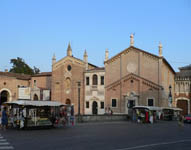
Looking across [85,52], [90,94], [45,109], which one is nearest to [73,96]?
[90,94]

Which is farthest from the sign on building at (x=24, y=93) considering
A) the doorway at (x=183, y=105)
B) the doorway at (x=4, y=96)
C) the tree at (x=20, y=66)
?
the tree at (x=20, y=66)

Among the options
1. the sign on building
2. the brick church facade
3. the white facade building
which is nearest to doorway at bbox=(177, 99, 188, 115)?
the brick church facade

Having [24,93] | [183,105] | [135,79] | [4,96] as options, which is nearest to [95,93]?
[135,79]

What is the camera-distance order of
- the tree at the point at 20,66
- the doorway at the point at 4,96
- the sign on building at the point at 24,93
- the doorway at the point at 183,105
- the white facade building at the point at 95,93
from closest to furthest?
the doorway at the point at 183,105 → the white facade building at the point at 95,93 → the doorway at the point at 4,96 → the sign on building at the point at 24,93 → the tree at the point at 20,66

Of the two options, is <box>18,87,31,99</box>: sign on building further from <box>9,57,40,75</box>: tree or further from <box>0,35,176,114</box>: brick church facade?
<box>9,57,40,75</box>: tree

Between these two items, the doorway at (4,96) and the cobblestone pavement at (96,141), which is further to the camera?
the doorway at (4,96)

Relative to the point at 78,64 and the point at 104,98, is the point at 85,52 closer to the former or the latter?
the point at 78,64

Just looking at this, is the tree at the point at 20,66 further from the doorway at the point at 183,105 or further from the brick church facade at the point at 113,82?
the doorway at the point at 183,105

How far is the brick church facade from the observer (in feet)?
135

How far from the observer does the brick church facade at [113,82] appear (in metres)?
41.2

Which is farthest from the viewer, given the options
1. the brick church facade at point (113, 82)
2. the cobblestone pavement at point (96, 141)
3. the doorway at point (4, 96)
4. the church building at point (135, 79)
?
the doorway at point (4, 96)

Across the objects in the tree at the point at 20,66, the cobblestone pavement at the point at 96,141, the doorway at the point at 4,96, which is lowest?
the cobblestone pavement at the point at 96,141

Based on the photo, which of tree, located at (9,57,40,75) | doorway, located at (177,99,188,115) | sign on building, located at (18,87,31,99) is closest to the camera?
doorway, located at (177,99,188,115)

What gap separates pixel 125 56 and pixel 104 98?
23.9 feet
